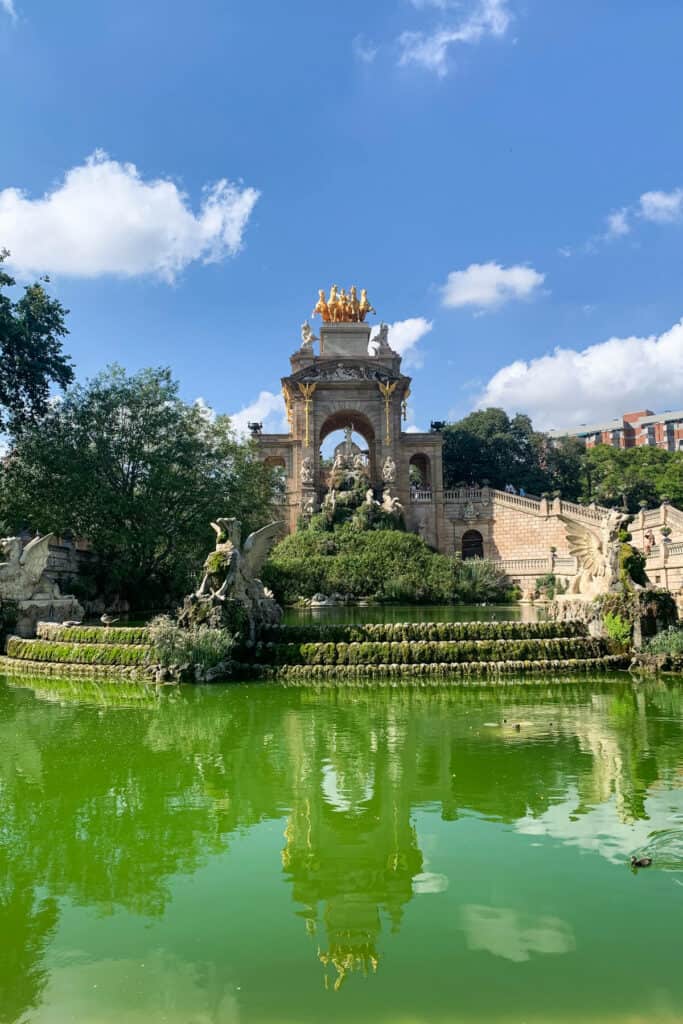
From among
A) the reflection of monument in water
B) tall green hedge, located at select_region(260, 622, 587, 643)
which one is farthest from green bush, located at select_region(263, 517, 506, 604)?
the reflection of monument in water

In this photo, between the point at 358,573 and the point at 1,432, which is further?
the point at 358,573

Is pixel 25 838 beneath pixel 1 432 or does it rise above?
beneath

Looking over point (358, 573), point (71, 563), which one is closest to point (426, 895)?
point (71, 563)

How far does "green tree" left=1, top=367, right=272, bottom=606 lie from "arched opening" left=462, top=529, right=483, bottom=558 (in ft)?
59.8

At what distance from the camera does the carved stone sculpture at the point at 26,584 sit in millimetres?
17844

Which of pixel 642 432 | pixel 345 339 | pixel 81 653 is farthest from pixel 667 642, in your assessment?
pixel 642 432

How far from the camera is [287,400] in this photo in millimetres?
46906

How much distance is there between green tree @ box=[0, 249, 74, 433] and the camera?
88.1 ft

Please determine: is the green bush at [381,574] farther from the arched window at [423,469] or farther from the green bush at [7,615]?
the green bush at [7,615]

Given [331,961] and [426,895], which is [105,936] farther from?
[426,895]

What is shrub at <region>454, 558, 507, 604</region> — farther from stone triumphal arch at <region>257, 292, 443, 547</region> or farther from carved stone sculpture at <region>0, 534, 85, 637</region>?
carved stone sculpture at <region>0, 534, 85, 637</region>

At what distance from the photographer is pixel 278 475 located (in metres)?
46.2

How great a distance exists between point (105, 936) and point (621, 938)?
9.78 feet

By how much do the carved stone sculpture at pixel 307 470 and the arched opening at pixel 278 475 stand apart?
1488mm
